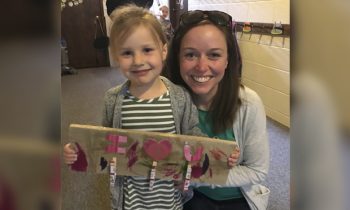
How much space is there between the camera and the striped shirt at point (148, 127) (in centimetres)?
58

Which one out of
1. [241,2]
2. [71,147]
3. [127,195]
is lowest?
[127,195]

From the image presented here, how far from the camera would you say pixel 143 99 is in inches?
23.7

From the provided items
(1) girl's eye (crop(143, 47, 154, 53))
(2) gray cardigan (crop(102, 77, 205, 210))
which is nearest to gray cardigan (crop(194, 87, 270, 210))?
(2) gray cardigan (crop(102, 77, 205, 210))

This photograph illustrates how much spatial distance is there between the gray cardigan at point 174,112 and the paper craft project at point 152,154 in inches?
4.6

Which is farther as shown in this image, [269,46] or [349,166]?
[269,46]

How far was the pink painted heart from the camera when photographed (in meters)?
0.43

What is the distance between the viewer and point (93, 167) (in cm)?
47

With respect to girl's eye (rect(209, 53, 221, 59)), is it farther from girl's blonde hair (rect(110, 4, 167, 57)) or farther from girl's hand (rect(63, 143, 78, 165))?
girl's hand (rect(63, 143, 78, 165))

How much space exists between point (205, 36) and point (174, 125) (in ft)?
0.51

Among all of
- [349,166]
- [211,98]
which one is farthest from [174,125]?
[349,166]

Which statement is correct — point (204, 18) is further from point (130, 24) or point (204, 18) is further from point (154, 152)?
point (154, 152)

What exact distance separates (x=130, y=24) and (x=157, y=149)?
222mm

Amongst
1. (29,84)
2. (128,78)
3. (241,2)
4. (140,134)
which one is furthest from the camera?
(241,2)

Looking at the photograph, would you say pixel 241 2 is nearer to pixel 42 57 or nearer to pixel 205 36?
pixel 205 36
